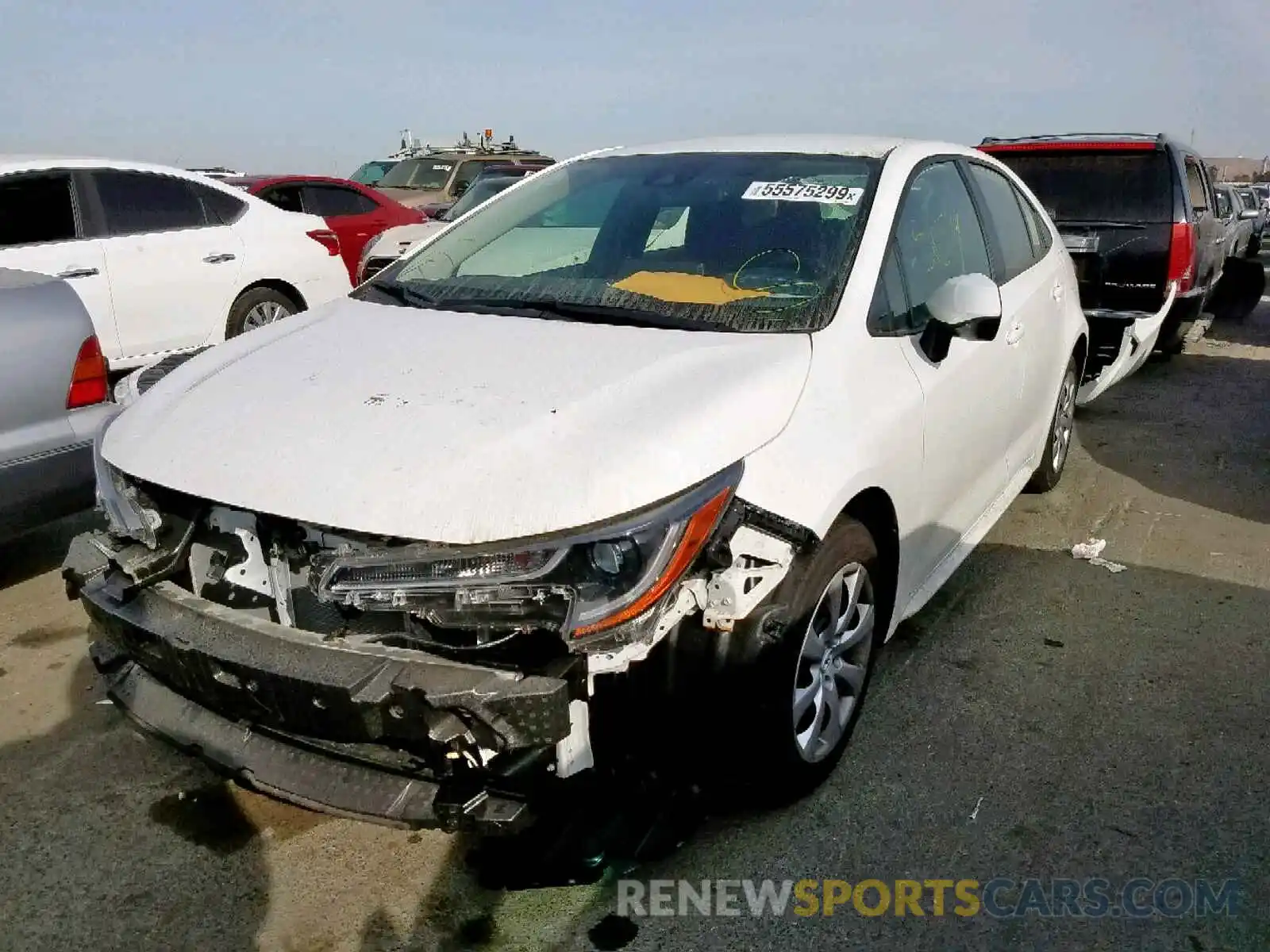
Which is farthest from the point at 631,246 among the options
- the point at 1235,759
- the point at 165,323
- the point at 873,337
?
the point at 165,323

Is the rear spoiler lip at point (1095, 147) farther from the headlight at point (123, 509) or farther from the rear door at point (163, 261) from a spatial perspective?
the headlight at point (123, 509)

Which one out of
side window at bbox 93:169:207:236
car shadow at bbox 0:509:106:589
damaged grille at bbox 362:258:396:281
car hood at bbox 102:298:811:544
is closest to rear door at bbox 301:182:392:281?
damaged grille at bbox 362:258:396:281

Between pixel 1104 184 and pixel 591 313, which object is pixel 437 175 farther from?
pixel 591 313

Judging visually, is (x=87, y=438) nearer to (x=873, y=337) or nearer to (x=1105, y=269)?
(x=873, y=337)

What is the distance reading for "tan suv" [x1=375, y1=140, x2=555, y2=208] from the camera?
14469mm

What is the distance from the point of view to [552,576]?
2.00 metres

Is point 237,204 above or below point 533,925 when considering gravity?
above

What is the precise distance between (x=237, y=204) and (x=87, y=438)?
11.6 feet

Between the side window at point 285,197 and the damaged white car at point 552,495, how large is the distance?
738cm

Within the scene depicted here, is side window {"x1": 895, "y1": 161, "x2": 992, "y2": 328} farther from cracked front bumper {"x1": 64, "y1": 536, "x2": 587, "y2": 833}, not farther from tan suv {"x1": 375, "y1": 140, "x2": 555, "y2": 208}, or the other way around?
tan suv {"x1": 375, "y1": 140, "x2": 555, "y2": 208}

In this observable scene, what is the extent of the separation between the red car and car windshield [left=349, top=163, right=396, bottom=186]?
5.12 m

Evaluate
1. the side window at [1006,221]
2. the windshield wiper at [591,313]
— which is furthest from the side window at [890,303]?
the side window at [1006,221]

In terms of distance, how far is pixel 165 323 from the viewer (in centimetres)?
613

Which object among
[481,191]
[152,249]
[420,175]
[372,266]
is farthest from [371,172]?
[152,249]
